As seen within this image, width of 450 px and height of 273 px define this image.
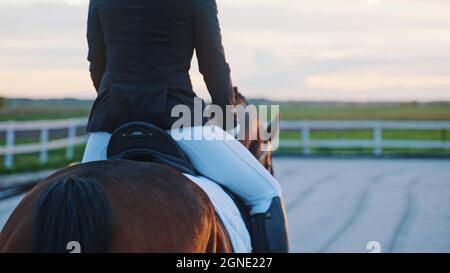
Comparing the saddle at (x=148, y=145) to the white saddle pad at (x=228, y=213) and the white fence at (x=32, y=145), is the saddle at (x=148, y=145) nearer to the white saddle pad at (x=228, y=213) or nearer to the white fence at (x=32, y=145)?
the white saddle pad at (x=228, y=213)

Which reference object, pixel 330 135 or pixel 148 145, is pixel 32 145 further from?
pixel 330 135

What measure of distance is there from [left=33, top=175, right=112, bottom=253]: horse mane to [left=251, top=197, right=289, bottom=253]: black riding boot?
1.33m

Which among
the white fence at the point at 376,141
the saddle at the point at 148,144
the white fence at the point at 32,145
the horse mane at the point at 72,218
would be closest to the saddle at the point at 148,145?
the saddle at the point at 148,144

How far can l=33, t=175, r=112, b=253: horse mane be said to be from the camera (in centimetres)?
284

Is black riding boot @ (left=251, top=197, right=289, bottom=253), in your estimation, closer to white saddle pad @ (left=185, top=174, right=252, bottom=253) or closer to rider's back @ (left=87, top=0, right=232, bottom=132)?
white saddle pad @ (left=185, top=174, right=252, bottom=253)

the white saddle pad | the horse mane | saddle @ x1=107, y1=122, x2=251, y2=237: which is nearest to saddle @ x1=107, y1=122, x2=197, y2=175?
saddle @ x1=107, y1=122, x2=251, y2=237

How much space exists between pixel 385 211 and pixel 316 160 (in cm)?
1073

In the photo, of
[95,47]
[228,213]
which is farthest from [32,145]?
[228,213]

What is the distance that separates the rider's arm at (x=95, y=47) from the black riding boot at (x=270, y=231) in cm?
121

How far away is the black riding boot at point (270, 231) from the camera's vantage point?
408 centimetres

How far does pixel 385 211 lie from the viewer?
11234mm

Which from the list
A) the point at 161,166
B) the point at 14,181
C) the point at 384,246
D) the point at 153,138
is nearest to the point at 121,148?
the point at 153,138

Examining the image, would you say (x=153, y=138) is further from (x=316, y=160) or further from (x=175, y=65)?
(x=316, y=160)

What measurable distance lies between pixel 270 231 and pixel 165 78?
3.34 feet
